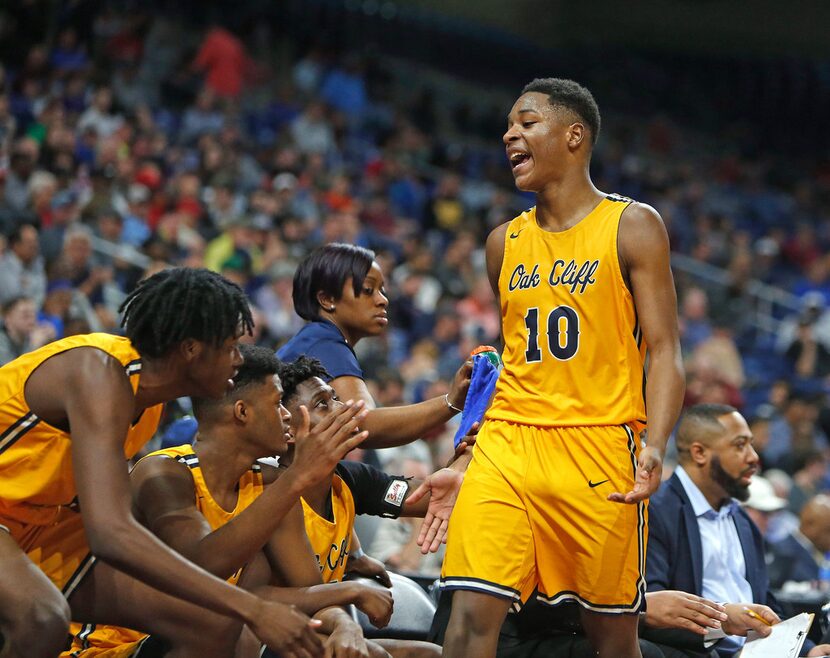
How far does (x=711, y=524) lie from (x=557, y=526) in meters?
1.73

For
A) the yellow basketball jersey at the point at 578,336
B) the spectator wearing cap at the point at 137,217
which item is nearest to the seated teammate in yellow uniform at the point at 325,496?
the yellow basketball jersey at the point at 578,336

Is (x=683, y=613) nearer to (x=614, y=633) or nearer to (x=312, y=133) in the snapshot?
(x=614, y=633)

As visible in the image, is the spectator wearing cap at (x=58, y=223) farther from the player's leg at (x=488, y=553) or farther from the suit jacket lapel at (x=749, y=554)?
the player's leg at (x=488, y=553)

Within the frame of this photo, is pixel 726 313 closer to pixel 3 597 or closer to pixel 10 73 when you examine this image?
pixel 10 73

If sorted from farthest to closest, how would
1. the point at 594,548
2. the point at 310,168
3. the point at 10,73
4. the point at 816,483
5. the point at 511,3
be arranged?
the point at 511,3 → the point at 310,168 → the point at 10,73 → the point at 816,483 → the point at 594,548

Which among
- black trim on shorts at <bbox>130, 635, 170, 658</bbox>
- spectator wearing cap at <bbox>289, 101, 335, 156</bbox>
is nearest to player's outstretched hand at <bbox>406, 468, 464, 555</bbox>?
black trim on shorts at <bbox>130, 635, 170, 658</bbox>

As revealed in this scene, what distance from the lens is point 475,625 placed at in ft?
12.5

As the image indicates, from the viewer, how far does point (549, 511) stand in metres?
3.88

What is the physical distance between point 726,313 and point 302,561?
10805 millimetres

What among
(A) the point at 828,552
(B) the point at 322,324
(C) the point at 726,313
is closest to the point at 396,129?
(C) the point at 726,313

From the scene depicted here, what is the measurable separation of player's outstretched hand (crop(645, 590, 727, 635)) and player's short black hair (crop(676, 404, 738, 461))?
3.68 feet

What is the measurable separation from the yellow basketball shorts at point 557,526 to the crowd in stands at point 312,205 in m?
2.77

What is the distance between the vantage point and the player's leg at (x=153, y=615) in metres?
3.58

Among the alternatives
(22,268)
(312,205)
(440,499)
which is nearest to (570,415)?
(440,499)
